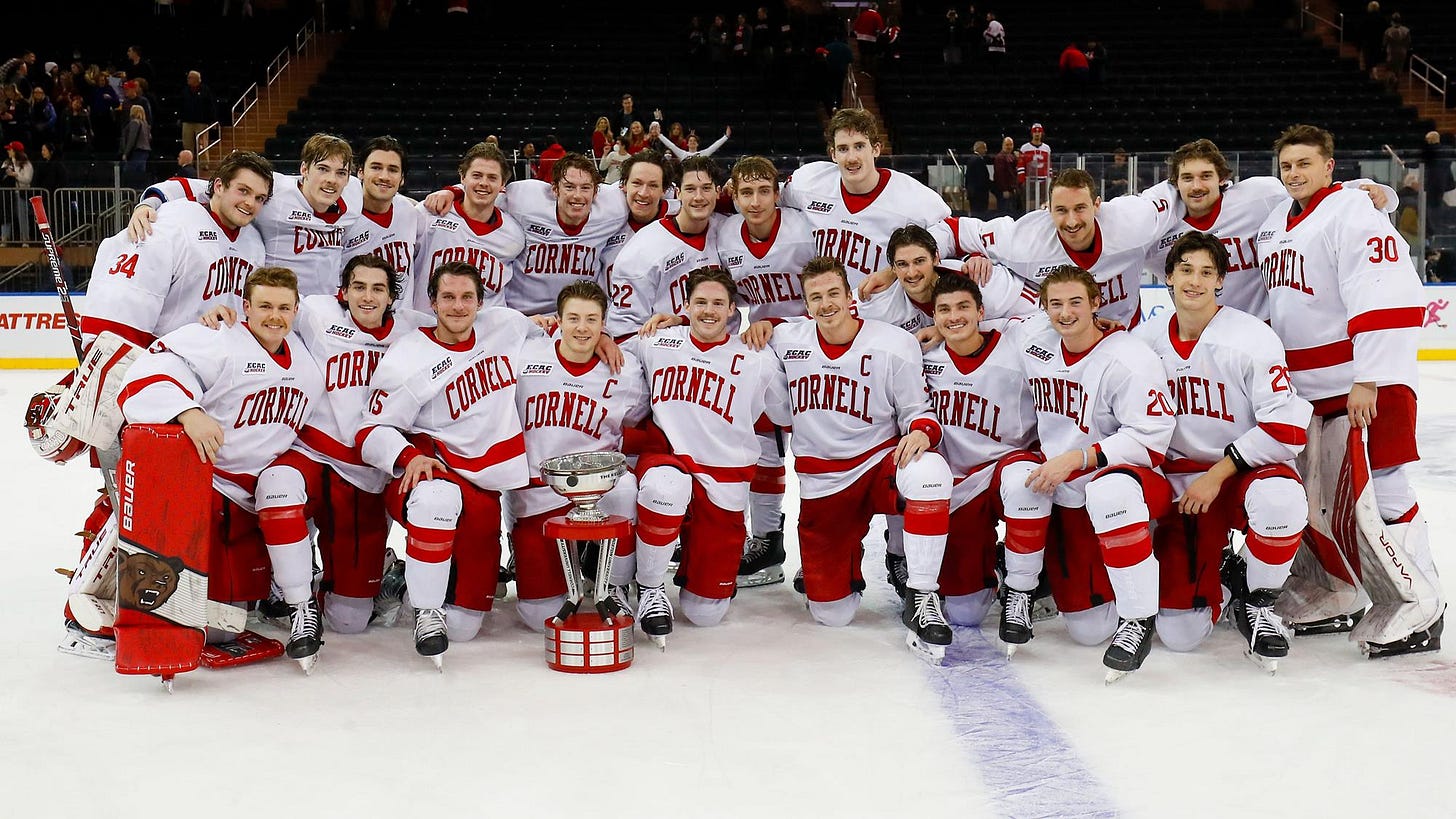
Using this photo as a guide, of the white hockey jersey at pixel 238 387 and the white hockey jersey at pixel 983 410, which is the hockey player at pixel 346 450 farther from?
the white hockey jersey at pixel 983 410

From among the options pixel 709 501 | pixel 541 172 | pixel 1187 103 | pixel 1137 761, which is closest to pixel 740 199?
pixel 709 501

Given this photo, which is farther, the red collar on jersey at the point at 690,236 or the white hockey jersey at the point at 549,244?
the white hockey jersey at the point at 549,244

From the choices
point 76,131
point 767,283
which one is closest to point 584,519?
point 767,283

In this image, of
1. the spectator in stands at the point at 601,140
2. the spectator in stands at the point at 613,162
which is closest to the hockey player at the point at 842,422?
the spectator in stands at the point at 613,162

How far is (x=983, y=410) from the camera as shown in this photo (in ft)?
15.0

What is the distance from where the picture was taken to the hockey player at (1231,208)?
4695mm

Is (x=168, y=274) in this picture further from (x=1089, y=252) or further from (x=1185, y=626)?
(x=1185, y=626)

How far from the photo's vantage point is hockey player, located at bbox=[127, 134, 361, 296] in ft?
15.9

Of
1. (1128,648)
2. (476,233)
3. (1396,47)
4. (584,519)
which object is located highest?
(1396,47)

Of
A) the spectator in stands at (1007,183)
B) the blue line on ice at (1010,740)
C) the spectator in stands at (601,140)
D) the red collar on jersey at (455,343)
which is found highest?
the spectator in stands at (601,140)

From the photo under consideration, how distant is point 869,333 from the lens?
4.68m

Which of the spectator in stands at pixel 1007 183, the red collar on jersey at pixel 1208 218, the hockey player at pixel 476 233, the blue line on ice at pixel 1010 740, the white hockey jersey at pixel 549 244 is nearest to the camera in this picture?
the blue line on ice at pixel 1010 740

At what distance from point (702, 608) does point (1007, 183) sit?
734 centimetres

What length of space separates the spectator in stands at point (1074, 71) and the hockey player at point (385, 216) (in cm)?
1341
